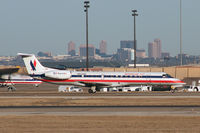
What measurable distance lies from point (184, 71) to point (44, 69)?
1981 inches

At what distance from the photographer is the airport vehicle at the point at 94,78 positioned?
238ft

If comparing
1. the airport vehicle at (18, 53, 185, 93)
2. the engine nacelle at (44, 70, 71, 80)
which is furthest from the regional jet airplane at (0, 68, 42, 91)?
the engine nacelle at (44, 70, 71, 80)

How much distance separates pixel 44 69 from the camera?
75.2 meters
